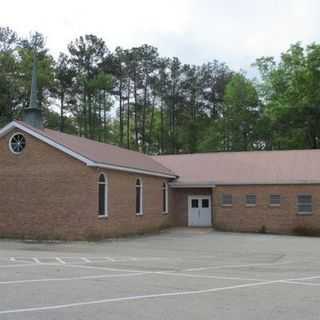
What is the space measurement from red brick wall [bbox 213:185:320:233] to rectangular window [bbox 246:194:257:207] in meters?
0.18

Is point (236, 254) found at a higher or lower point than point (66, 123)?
lower

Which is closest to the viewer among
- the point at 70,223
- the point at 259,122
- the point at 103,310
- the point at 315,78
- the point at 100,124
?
the point at 103,310

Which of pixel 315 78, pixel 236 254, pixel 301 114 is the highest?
pixel 315 78

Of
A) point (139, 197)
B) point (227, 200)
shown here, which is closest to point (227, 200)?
point (227, 200)

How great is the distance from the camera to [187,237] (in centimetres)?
2733

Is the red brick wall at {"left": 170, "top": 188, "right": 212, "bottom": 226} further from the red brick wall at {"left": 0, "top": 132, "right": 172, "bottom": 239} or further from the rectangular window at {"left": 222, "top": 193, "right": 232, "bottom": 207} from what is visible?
the red brick wall at {"left": 0, "top": 132, "right": 172, "bottom": 239}

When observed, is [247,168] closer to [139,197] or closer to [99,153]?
[139,197]

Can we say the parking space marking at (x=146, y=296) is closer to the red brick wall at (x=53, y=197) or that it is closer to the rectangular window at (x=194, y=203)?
the red brick wall at (x=53, y=197)

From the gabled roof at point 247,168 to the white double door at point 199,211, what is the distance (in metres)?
1.58

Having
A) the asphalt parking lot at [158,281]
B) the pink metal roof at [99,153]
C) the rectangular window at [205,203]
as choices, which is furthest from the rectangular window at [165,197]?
the asphalt parking lot at [158,281]

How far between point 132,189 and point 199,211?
7.82 metres

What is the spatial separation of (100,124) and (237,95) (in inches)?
629

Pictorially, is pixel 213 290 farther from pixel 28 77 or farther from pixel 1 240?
pixel 28 77

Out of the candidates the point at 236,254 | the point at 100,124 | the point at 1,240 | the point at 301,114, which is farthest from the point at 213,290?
the point at 100,124
